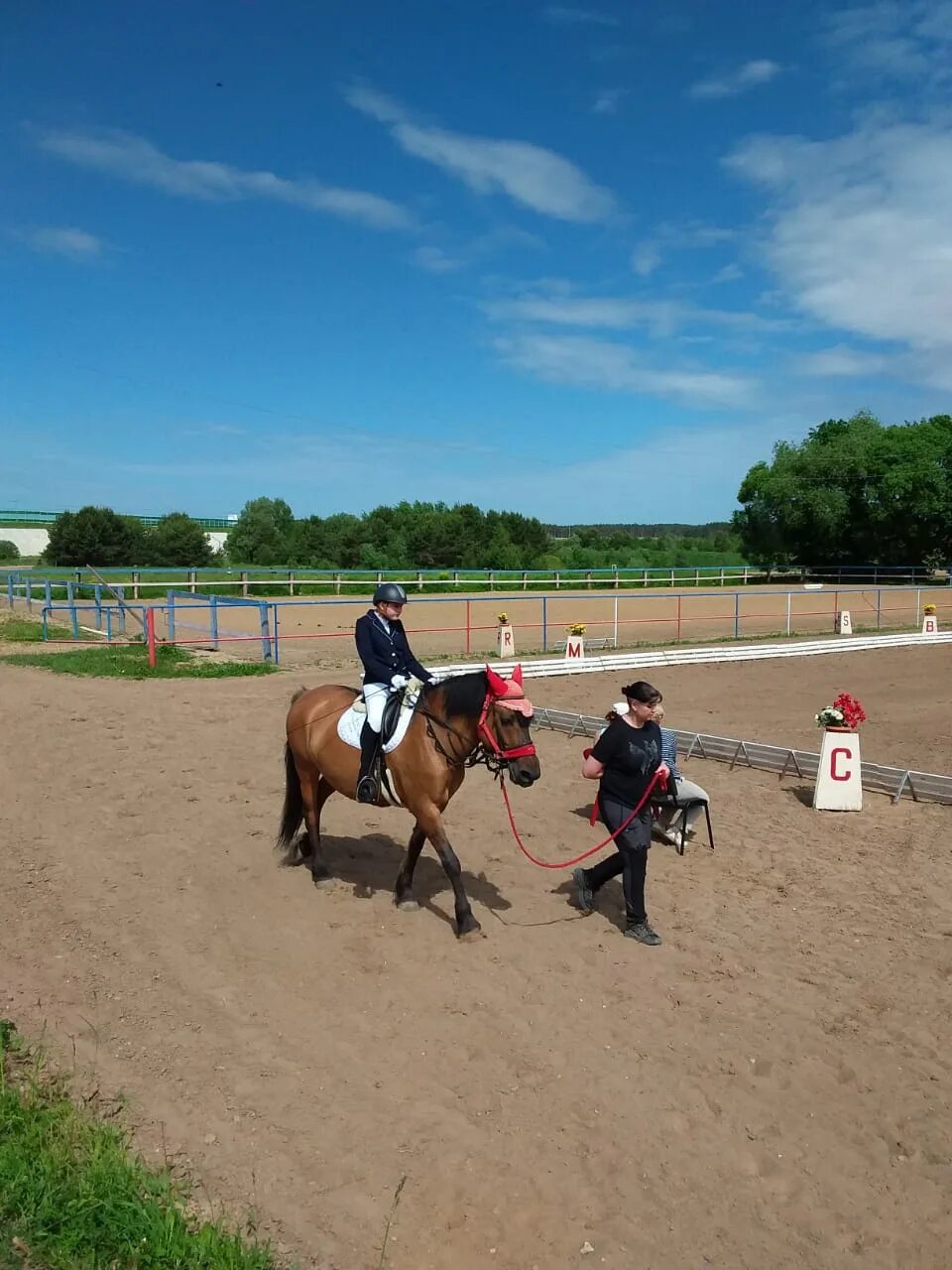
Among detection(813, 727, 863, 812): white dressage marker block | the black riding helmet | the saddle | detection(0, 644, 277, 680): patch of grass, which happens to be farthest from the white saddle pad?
detection(0, 644, 277, 680): patch of grass

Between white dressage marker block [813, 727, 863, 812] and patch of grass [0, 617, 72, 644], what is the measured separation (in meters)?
18.2

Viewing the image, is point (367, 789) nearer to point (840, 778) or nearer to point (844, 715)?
point (840, 778)

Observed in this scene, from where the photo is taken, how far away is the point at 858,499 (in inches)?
2135

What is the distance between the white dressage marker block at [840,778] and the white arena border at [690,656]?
700cm

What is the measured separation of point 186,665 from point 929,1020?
1454 centimetres

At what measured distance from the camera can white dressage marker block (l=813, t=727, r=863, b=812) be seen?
9203 mm

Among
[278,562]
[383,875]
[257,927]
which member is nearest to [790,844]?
[383,875]

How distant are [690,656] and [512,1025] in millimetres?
15377

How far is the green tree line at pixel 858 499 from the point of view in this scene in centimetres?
5141

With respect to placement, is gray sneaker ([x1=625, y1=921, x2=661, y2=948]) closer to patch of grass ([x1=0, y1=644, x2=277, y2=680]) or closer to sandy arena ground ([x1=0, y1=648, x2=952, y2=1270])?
sandy arena ground ([x1=0, y1=648, x2=952, y2=1270])

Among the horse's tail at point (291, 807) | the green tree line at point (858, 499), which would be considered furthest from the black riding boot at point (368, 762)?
the green tree line at point (858, 499)

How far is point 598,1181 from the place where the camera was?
3861 millimetres

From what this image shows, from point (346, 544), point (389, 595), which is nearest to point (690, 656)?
point (389, 595)

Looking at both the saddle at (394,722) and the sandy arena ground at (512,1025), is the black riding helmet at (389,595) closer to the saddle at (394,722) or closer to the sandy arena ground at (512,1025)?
the saddle at (394,722)
